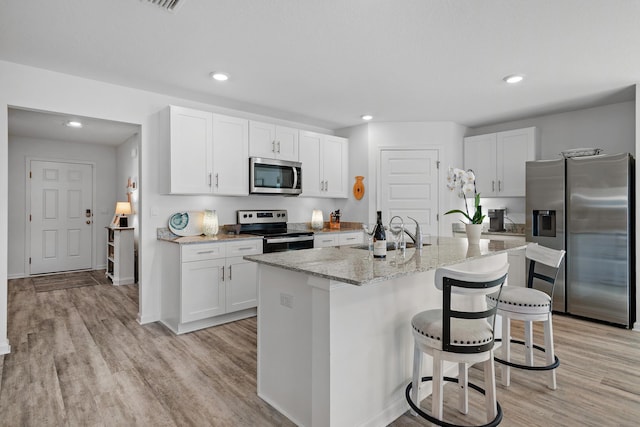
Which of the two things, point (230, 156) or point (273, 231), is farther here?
point (273, 231)

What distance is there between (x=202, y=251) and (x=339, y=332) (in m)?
2.16

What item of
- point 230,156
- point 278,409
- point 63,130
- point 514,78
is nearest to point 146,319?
point 230,156

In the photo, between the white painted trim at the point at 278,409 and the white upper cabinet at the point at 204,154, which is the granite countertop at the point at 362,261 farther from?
the white upper cabinet at the point at 204,154

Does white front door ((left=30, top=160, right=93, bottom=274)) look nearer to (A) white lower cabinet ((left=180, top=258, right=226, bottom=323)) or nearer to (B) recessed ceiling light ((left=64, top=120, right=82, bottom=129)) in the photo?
(B) recessed ceiling light ((left=64, top=120, right=82, bottom=129))

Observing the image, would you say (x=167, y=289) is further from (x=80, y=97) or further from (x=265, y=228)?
(x=80, y=97)

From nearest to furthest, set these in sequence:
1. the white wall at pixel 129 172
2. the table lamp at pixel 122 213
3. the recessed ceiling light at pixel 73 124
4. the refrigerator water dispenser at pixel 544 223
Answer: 1. the refrigerator water dispenser at pixel 544 223
2. the recessed ceiling light at pixel 73 124
3. the white wall at pixel 129 172
4. the table lamp at pixel 122 213

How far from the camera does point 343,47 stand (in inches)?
107

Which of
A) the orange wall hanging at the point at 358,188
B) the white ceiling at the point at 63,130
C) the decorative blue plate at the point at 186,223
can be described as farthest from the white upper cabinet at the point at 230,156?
the orange wall hanging at the point at 358,188

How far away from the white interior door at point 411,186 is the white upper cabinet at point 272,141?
138cm

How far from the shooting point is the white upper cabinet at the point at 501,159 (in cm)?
461

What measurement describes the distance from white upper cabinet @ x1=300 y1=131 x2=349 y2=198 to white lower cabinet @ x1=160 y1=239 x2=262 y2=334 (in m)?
1.39

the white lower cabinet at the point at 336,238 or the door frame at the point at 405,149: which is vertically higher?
the door frame at the point at 405,149

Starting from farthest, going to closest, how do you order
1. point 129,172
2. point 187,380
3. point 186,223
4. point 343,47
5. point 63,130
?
point 129,172 < point 63,130 < point 186,223 < point 343,47 < point 187,380

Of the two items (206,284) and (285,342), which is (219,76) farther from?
(285,342)
